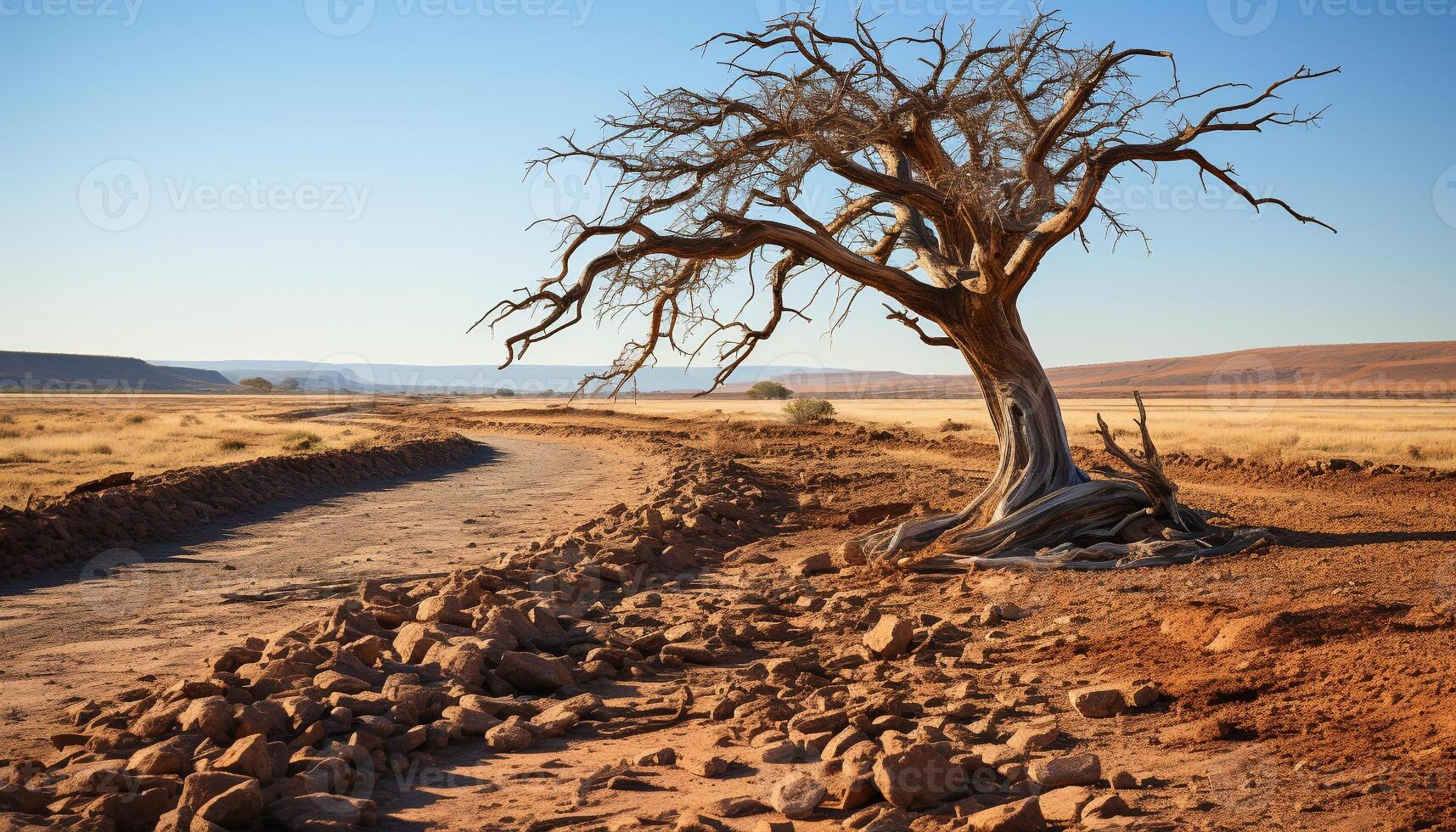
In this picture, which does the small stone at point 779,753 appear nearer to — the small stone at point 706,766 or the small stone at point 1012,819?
the small stone at point 706,766

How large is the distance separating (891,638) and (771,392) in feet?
272

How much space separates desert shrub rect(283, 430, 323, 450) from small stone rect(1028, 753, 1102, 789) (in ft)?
84.8

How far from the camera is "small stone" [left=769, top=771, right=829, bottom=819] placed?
4.08 metres

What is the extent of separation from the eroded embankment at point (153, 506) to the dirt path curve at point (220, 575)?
38cm

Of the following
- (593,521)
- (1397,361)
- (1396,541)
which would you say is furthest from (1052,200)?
(1397,361)

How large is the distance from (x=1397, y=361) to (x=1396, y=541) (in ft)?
532

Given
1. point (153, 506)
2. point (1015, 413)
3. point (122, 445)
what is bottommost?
point (153, 506)

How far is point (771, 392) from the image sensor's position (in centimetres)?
8912

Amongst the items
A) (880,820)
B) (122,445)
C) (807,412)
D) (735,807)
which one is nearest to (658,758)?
(735,807)

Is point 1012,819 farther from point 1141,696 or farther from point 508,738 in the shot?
point 508,738

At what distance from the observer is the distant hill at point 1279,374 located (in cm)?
12220

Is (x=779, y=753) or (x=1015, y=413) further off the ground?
(x=1015, y=413)

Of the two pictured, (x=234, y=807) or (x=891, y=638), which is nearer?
(x=234, y=807)

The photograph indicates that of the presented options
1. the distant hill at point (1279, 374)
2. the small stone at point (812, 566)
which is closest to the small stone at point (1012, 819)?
the small stone at point (812, 566)
